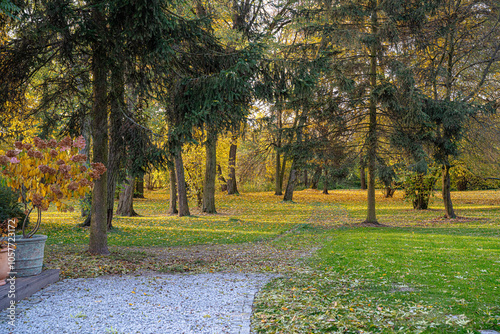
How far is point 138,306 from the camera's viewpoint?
189 inches

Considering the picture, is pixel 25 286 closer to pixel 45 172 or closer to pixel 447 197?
pixel 45 172

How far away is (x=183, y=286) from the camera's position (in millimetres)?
5922

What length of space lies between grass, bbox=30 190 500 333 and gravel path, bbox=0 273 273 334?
1.21 feet

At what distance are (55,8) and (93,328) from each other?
5.13 metres

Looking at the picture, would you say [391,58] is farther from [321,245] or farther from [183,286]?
[183,286]

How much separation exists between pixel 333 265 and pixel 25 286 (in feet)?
17.5

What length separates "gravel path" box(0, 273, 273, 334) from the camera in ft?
13.3

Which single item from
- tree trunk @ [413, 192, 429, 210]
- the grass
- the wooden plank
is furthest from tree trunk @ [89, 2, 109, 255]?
tree trunk @ [413, 192, 429, 210]

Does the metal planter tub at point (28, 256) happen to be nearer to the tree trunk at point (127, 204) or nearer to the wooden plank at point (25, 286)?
the wooden plank at point (25, 286)

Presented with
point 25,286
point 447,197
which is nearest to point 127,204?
point 25,286

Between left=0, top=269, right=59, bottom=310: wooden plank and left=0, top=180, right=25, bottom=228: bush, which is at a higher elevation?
left=0, top=180, right=25, bottom=228: bush

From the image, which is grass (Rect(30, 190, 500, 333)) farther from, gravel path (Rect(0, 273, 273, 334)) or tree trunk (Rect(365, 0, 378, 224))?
tree trunk (Rect(365, 0, 378, 224))

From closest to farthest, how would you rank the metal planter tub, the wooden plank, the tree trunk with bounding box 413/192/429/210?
the wooden plank, the metal planter tub, the tree trunk with bounding box 413/192/429/210

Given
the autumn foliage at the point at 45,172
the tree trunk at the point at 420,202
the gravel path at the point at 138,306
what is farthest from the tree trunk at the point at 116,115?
the tree trunk at the point at 420,202
